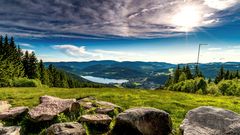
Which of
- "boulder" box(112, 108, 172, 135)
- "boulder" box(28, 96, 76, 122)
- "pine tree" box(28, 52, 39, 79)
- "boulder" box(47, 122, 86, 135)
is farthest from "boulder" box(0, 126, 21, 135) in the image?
"pine tree" box(28, 52, 39, 79)

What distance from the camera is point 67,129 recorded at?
46.5ft

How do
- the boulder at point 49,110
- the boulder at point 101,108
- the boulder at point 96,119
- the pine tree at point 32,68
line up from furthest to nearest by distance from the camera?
1. the pine tree at point 32,68
2. the boulder at point 101,108
3. the boulder at point 49,110
4. the boulder at point 96,119

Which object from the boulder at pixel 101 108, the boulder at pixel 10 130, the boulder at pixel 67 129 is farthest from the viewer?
the boulder at pixel 101 108

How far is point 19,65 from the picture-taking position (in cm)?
9381

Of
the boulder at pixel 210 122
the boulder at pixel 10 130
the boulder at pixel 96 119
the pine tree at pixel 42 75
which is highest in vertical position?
the boulder at pixel 210 122

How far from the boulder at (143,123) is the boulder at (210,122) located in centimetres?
184

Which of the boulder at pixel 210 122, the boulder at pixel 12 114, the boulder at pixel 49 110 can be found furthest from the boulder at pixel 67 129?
the boulder at pixel 210 122

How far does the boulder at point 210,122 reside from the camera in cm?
1188

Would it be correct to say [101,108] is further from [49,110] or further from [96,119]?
[49,110]

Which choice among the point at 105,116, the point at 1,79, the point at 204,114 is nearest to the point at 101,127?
the point at 105,116

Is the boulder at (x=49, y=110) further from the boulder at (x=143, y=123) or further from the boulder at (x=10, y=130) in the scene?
the boulder at (x=143, y=123)

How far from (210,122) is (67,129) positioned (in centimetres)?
735

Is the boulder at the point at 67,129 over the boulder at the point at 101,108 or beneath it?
beneath

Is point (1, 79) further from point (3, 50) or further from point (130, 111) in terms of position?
point (130, 111)
